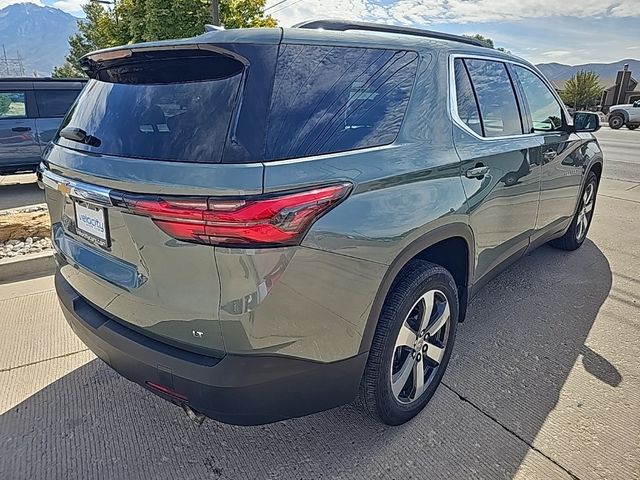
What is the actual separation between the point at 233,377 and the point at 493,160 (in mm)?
1919

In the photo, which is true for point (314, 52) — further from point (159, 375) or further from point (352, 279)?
point (159, 375)

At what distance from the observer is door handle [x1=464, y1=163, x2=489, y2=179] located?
243 cm

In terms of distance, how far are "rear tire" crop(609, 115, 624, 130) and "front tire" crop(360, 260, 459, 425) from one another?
27796 millimetres

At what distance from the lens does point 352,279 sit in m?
1.75

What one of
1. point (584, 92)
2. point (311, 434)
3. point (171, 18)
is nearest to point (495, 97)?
point (311, 434)

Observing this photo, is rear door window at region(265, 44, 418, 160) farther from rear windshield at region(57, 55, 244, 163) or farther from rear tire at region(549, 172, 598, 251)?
rear tire at region(549, 172, 598, 251)

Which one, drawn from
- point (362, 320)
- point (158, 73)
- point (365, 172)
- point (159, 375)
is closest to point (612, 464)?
point (362, 320)

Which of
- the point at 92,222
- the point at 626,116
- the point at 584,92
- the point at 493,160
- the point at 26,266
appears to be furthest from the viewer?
the point at 584,92

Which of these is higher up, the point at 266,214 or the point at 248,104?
the point at 248,104

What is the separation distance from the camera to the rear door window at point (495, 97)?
8.94 ft

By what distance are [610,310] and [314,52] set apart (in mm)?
3091

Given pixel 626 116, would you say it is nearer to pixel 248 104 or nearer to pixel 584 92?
pixel 584 92

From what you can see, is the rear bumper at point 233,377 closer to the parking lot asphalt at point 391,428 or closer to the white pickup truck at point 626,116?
the parking lot asphalt at point 391,428

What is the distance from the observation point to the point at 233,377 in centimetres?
161
